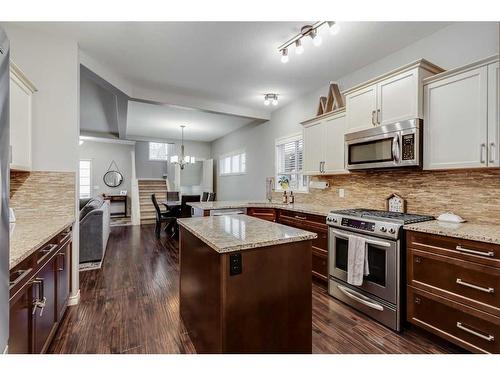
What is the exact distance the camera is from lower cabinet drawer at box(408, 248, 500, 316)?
1599mm

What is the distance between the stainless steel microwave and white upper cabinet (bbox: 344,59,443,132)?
0.08 m

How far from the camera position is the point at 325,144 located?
3389 mm

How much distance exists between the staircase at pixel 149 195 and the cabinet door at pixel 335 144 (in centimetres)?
641

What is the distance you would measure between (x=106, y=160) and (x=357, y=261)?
9292mm

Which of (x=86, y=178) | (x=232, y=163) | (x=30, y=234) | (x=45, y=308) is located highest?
(x=232, y=163)

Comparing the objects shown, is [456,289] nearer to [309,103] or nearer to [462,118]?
[462,118]

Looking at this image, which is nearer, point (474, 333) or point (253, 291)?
point (253, 291)

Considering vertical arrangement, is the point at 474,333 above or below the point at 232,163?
below

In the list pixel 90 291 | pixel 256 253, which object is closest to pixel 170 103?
pixel 90 291

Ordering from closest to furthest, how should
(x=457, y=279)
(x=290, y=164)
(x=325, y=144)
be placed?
(x=457, y=279) < (x=325, y=144) < (x=290, y=164)

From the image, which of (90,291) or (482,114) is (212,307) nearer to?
(90,291)

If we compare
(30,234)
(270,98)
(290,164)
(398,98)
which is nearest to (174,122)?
(270,98)

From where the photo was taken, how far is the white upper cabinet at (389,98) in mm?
2252

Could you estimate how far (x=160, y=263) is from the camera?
12.6 feet
